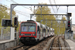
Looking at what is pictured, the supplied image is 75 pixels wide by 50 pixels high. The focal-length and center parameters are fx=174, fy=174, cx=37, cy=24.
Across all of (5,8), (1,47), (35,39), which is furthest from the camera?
(5,8)

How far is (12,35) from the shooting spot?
63.3ft

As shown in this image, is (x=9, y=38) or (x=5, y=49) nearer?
(x=5, y=49)

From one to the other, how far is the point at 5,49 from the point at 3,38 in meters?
3.89

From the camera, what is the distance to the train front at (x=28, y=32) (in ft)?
64.8

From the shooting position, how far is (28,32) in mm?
19906

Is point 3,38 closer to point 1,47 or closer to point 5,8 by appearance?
point 1,47

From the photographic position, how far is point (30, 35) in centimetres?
1981

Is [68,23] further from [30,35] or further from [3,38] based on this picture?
[3,38]

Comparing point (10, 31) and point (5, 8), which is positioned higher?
point (5, 8)

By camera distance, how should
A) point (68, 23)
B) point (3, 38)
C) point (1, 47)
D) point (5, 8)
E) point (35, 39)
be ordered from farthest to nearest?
point (5, 8) → point (68, 23) → point (35, 39) → point (3, 38) → point (1, 47)

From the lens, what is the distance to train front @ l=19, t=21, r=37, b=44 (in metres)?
19.7

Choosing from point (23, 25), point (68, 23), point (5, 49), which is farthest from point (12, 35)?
point (68, 23)

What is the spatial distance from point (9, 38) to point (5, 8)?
3288 centimetres

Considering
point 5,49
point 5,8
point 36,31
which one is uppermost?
point 5,8
